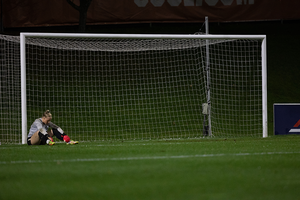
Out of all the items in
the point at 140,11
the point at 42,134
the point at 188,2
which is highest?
the point at 188,2

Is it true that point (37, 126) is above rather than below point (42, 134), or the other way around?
above

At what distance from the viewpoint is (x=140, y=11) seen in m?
20.6

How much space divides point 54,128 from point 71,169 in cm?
435

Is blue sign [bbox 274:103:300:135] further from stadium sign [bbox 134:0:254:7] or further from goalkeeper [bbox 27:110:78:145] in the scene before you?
stadium sign [bbox 134:0:254:7]

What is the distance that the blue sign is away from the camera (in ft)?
35.3

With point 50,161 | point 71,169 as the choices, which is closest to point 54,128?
point 50,161

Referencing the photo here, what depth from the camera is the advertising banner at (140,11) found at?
798 inches

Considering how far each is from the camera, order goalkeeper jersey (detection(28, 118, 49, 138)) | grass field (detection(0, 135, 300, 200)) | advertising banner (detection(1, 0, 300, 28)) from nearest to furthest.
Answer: grass field (detection(0, 135, 300, 200)) → goalkeeper jersey (detection(28, 118, 49, 138)) → advertising banner (detection(1, 0, 300, 28))

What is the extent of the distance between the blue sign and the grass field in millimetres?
4561

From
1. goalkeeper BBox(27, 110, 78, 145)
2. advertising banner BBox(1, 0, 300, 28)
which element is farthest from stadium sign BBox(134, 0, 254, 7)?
goalkeeper BBox(27, 110, 78, 145)

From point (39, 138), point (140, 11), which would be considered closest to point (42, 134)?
point (39, 138)

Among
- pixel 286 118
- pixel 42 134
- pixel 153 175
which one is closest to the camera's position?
pixel 153 175

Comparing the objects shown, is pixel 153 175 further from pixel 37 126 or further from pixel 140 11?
pixel 140 11

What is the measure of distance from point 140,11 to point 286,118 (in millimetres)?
11806
